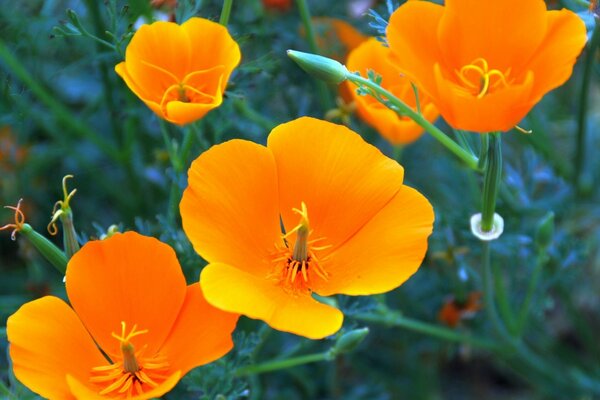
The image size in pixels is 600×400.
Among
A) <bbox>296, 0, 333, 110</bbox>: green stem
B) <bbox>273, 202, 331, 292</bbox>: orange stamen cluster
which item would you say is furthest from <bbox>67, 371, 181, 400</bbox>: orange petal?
<bbox>296, 0, 333, 110</bbox>: green stem

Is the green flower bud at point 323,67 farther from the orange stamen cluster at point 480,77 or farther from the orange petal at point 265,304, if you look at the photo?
the orange petal at point 265,304

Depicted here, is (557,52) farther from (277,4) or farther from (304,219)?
(277,4)

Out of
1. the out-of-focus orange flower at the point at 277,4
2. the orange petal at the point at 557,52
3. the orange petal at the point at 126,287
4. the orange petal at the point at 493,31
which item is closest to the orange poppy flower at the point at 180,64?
the orange petal at the point at 126,287

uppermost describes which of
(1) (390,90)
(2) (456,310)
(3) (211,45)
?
(3) (211,45)

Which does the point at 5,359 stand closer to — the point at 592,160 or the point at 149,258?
the point at 149,258

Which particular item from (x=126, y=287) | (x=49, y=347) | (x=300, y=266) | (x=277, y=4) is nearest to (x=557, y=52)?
(x=300, y=266)
